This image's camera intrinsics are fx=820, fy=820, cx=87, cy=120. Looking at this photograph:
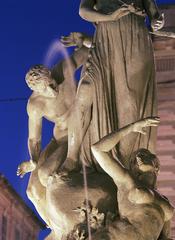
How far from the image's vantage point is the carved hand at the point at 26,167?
7.54m

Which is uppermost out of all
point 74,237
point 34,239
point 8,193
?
point 74,237

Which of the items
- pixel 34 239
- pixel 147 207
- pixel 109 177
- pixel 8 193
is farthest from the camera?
pixel 34 239

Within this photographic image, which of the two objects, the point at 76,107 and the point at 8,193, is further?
the point at 8,193

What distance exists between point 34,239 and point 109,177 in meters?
37.0

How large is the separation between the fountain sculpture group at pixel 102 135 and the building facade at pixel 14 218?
2810 centimetres

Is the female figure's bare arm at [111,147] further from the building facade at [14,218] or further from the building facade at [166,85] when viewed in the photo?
the building facade at [14,218]

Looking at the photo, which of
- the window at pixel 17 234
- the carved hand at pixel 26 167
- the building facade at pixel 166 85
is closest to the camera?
the carved hand at pixel 26 167

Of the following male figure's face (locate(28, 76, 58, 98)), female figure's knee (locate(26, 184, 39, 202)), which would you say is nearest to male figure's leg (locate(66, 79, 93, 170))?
male figure's face (locate(28, 76, 58, 98))

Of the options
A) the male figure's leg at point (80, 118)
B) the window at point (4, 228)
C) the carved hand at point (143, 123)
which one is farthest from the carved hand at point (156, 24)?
the window at point (4, 228)

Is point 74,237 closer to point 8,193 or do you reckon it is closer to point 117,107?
point 117,107

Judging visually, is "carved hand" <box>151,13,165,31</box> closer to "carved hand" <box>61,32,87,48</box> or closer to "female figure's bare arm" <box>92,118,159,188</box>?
"carved hand" <box>61,32,87,48</box>

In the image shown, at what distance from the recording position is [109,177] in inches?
271

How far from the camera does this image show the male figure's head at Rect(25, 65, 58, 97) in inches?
287

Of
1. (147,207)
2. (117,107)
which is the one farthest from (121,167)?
(117,107)
